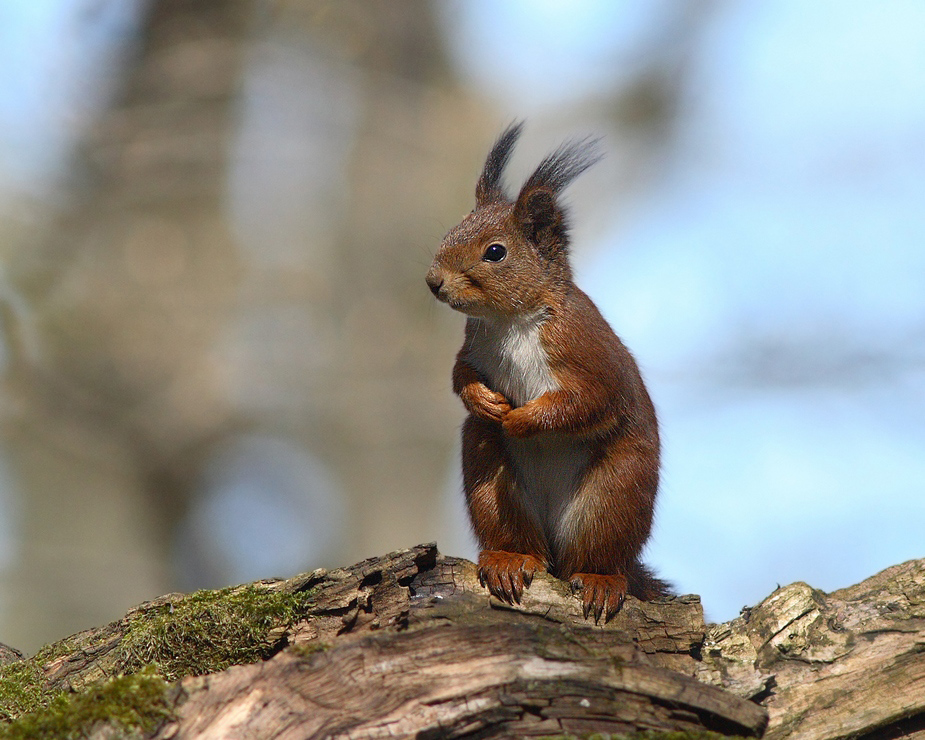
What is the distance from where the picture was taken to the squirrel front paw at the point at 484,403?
3238mm

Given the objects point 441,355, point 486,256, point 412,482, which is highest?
point 441,355

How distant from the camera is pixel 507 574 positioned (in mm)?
2914

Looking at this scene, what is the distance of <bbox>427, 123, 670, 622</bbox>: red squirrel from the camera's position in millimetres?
3180

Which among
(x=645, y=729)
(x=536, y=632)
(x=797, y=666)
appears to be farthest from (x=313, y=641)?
(x=797, y=666)

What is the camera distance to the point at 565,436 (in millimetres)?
3242

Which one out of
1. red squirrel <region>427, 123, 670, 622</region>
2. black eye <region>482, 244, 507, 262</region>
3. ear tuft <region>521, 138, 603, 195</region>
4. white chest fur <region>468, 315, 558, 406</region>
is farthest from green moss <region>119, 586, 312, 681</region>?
ear tuft <region>521, 138, 603, 195</region>

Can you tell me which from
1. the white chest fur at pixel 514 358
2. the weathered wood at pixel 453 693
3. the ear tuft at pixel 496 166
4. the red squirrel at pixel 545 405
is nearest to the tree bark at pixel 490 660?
the weathered wood at pixel 453 693

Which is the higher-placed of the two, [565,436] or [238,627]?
[565,436]

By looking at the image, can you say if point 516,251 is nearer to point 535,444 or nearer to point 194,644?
point 535,444

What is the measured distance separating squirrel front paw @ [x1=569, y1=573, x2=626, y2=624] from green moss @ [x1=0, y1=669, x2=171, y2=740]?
1.36 metres

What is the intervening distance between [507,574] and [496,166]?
1868mm

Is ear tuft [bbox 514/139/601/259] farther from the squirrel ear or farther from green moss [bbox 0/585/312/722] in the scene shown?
green moss [bbox 0/585/312/722]

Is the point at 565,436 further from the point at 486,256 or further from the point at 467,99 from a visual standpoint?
the point at 467,99

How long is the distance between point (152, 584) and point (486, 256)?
4.78 m
